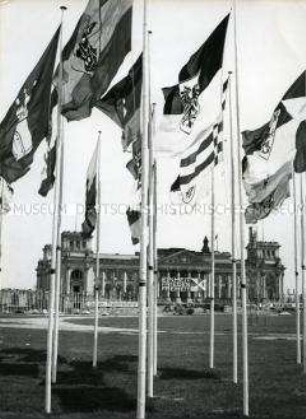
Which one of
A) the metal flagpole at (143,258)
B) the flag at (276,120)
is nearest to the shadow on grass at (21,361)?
the metal flagpole at (143,258)

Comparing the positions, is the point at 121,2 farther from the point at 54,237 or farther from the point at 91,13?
the point at 54,237

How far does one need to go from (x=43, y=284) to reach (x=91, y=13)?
130 metres

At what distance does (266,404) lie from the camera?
530 inches

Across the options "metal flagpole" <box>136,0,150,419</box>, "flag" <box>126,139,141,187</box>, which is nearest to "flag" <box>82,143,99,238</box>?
"flag" <box>126,139,141,187</box>

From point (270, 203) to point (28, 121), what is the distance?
667 cm

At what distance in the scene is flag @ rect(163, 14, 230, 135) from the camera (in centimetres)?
1344

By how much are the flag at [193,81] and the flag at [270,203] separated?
3.29 metres

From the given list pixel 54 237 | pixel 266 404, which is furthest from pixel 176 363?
pixel 54 237

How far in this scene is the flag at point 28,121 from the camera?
13211 mm

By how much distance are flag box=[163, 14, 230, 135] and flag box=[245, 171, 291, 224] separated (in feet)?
10.8

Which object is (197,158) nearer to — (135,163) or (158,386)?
(135,163)

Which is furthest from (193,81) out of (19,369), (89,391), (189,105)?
(19,369)

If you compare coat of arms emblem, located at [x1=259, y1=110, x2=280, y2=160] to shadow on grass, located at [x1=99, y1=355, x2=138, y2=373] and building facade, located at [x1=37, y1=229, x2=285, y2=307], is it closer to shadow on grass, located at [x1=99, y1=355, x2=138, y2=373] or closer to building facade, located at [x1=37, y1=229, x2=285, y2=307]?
shadow on grass, located at [x1=99, y1=355, x2=138, y2=373]

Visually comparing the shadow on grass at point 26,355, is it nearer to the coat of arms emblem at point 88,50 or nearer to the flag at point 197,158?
the flag at point 197,158
